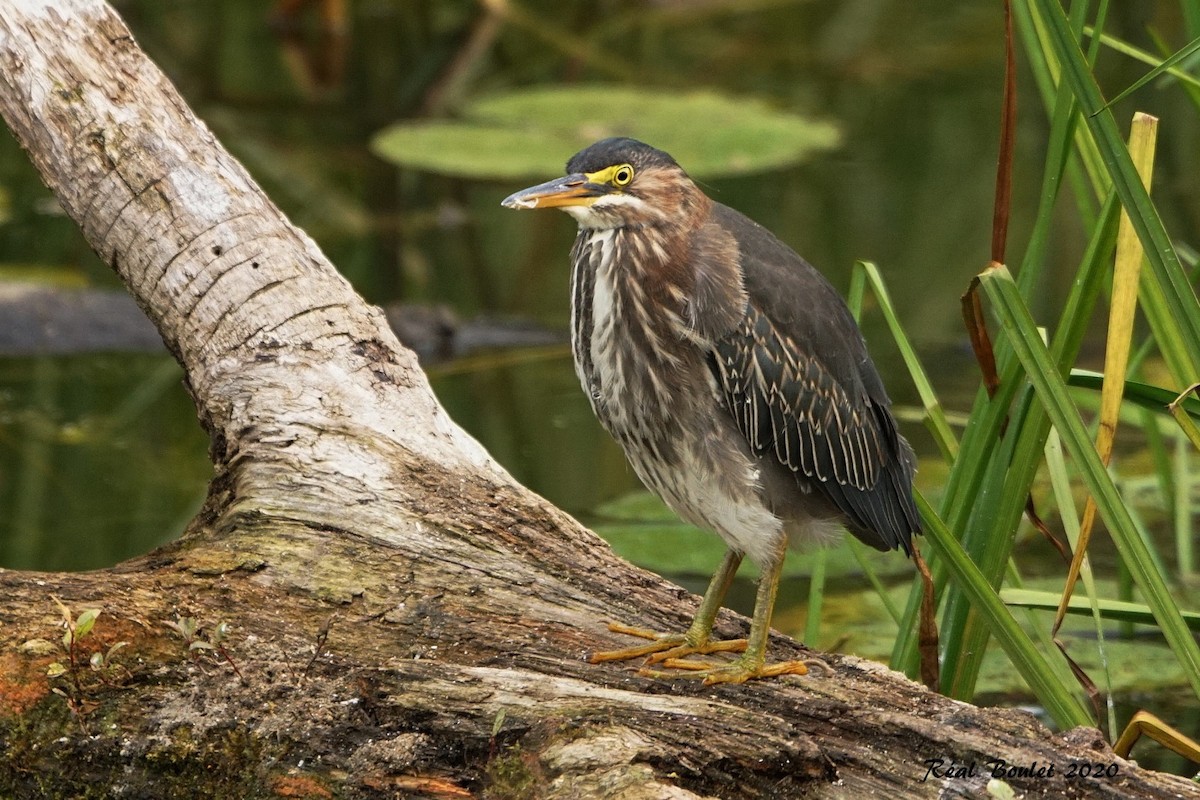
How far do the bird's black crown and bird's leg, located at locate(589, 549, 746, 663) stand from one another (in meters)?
0.96

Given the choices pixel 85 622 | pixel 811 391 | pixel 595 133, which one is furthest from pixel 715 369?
pixel 595 133

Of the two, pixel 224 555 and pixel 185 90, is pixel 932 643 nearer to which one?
pixel 224 555

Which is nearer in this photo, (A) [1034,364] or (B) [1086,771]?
(B) [1086,771]

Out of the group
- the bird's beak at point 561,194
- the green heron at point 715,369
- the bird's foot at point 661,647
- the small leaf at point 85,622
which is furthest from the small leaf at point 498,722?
the bird's beak at point 561,194

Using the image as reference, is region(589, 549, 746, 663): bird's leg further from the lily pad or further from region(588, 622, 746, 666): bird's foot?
the lily pad

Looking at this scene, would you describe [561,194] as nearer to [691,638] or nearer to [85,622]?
[691,638]

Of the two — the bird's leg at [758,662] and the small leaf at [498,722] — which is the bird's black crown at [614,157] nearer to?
the bird's leg at [758,662]

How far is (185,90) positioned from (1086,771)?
8627 millimetres

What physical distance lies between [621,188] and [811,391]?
2.16 ft

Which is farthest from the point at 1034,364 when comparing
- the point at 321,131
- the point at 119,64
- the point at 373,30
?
the point at 373,30

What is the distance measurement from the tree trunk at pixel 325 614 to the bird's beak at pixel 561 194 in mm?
541

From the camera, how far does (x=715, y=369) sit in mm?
3475

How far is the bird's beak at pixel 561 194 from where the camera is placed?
3.48 m

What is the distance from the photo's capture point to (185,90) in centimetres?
1011
